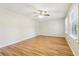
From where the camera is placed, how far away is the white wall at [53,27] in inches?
322

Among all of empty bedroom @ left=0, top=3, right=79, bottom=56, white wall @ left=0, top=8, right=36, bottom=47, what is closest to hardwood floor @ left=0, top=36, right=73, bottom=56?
empty bedroom @ left=0, top=3, right=79, bottom=56

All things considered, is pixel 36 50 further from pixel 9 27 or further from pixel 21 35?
pixel 21 35

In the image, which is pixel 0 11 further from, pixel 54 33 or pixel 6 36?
pixel 54 33

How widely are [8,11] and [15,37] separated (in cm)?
152

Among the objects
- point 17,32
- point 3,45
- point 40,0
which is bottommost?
point 3,45

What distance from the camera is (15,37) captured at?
4.78 m

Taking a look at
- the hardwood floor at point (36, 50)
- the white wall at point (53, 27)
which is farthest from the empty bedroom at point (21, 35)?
the white wall at point (53, 27)

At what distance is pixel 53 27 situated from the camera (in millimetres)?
8836

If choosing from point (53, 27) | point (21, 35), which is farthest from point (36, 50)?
point (53, 27)

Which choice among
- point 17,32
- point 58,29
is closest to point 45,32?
point 58,29

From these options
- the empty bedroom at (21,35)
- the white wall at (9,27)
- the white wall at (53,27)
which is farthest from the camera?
the white wall at (53,27)

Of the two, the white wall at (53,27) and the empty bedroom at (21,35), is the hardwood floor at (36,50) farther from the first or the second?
the white wall at (53,27)

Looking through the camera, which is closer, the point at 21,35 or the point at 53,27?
the point at 21,35

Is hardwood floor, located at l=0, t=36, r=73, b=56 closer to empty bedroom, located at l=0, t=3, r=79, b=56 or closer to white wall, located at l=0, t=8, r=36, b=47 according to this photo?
empty bedroom, located at l=0, t=3, r=79, b=56
